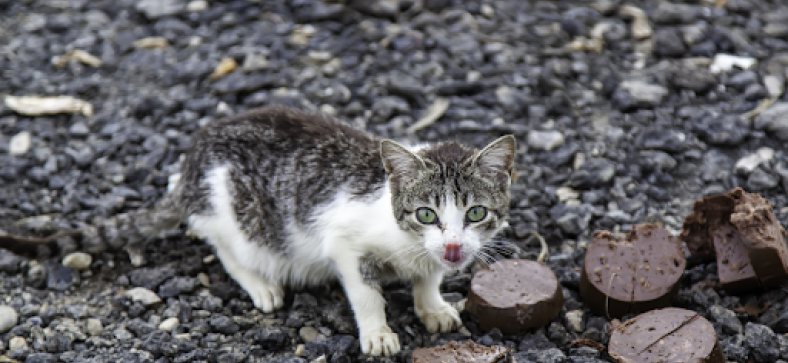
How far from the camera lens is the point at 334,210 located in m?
4.46

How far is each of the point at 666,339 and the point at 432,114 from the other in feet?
9.66

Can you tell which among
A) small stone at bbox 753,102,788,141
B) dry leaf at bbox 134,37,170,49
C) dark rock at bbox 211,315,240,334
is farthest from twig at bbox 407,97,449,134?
dry leaf at bbox 134,37,170,49

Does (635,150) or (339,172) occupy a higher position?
(339,172)

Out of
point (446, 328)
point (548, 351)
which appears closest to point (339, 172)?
point (446, 328)

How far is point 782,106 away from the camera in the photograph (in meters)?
5.82

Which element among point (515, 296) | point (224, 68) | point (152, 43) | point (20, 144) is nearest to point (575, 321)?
point (515, 296)

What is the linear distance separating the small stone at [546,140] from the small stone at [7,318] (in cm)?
375

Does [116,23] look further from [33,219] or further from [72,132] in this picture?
[33,219]

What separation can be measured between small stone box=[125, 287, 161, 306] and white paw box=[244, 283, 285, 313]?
21.7 inches

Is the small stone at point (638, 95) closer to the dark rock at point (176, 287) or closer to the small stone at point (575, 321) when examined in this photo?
the small stone at point (575, 321)

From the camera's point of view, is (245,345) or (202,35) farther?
(202,35)

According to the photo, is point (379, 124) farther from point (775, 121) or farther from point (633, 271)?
point (775, 121)

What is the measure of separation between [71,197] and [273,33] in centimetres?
257

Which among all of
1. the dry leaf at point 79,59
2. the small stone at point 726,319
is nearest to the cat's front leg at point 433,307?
the small stone at point 726,319
